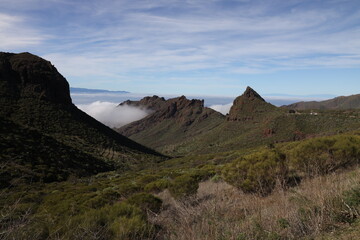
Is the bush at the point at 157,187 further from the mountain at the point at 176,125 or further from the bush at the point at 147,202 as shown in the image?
the mountain at the point at 176,125

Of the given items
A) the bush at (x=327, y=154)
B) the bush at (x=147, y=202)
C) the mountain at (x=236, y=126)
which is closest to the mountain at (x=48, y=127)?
the bush at (x=147, y=202)

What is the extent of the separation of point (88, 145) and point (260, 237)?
52493 millimetres

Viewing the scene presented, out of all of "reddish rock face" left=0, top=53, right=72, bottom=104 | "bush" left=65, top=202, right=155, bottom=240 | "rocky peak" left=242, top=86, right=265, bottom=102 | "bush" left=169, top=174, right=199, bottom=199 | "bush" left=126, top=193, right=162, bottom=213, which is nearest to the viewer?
"bush" left=65, top=202, right=155, bottom=240

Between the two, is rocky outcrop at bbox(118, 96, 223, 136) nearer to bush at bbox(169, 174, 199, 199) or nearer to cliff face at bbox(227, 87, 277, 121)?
cliff face at bbox(227, 87, 277, 121)

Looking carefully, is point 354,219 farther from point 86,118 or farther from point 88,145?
point 86,118

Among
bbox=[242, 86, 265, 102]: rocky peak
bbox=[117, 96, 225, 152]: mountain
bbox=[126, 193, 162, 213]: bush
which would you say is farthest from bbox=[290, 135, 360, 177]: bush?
bbox=[117, 96, 225, 152]: mountain

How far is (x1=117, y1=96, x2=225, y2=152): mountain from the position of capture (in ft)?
479

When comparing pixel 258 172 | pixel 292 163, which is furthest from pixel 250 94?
pixel 258 172

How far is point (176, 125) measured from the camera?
17125 cm

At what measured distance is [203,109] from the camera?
178500 mm

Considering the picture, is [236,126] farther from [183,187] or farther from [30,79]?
[183,187]

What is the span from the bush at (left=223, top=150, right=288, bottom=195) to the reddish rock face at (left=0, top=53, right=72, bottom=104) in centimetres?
6121

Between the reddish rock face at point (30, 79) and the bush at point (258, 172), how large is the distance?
6121cm

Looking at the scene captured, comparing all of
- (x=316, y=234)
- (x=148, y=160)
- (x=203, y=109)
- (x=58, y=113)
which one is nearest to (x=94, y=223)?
(x=316, y=234)
